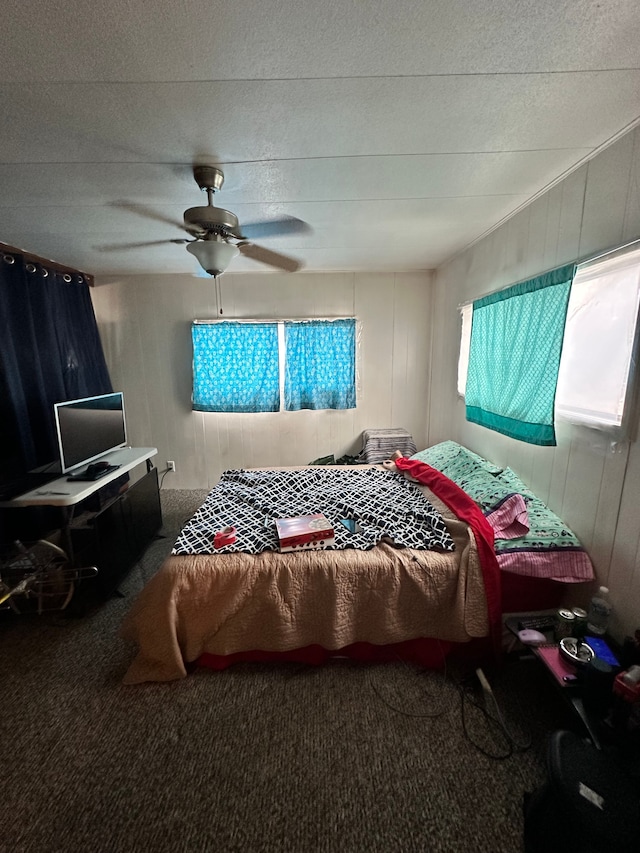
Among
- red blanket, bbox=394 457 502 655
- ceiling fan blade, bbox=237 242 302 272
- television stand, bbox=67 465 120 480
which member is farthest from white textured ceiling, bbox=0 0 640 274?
red blanket, bbox=394 457 502 655

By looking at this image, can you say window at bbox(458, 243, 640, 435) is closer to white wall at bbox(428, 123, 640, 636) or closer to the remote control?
white wall at bbox(428, 123, 640, 636)

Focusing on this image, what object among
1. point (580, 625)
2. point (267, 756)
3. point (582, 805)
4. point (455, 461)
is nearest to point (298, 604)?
point (267, 756)

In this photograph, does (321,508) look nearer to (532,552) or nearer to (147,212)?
(532,552)

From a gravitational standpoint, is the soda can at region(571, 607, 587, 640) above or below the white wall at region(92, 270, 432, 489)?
below

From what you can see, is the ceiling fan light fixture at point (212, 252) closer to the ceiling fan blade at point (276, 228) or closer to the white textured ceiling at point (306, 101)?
the white textured ceiling at point (306, 101)

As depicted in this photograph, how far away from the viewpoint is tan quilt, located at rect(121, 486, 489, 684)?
59.6 inches

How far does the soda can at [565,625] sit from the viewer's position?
136cm

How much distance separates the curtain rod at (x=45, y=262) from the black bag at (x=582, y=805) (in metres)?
4.05

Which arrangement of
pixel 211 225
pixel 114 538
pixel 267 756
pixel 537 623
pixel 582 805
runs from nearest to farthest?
Answer: pixel 582 805, pixel 267 756, pixel 537 623, pixel 211 225, pixel 114 538

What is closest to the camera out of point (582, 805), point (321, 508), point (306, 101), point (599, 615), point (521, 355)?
point (582, 805)

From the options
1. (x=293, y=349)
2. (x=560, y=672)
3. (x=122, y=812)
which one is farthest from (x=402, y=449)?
(x=122, y=812)

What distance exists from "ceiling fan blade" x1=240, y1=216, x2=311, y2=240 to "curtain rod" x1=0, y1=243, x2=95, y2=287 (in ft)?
5.87

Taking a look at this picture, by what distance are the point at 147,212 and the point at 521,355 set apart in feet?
7.64

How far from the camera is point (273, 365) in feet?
11.2
